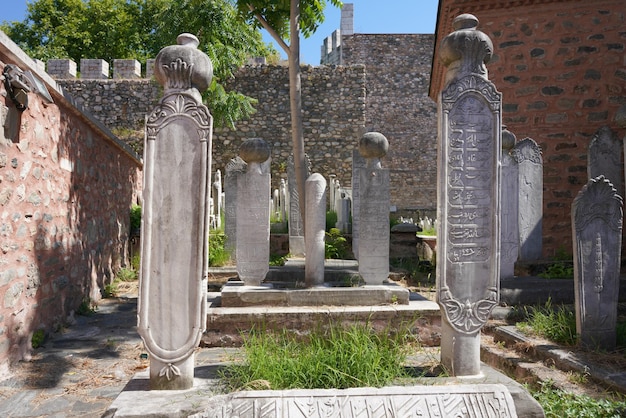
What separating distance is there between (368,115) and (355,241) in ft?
57.2

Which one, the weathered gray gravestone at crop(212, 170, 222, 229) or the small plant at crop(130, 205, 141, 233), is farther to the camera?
the weathered gray gravestone at crop(212, 170, 222, 229)

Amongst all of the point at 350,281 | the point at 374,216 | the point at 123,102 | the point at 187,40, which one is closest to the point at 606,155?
the point at 374,216

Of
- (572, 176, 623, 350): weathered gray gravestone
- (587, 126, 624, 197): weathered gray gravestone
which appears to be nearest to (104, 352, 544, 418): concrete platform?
(572, 176, 623, 350): weathered gray gravestone

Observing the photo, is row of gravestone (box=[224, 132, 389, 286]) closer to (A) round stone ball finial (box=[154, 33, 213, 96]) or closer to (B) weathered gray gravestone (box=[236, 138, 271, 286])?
(B) weathered gray gravestone (box=[236, 138, 271, 286])

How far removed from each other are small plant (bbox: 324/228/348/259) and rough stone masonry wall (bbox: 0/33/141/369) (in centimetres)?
382

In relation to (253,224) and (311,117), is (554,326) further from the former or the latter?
(311,117)

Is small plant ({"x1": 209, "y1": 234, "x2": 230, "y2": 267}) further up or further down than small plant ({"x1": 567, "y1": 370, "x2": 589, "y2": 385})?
further up

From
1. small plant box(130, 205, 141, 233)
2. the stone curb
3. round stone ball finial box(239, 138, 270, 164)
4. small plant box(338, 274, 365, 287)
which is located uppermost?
round stone ball finial box(239, 138, 270, 164)

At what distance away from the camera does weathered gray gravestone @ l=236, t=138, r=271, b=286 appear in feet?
17.0

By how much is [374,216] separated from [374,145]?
2.73 ft

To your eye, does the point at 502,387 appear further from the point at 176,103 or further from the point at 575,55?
the point at 575,55

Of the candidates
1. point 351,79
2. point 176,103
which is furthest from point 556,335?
point 351,79

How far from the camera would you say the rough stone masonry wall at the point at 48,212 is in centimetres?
404

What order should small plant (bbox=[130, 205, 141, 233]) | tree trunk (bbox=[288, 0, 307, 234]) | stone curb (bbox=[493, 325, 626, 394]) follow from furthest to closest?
small plant (bbox=[130, 205, 141, 233]), tree trunk (bbox=[288, 0, 307, 234]), stone curb (bbox=[493, 325, 626, 394])
